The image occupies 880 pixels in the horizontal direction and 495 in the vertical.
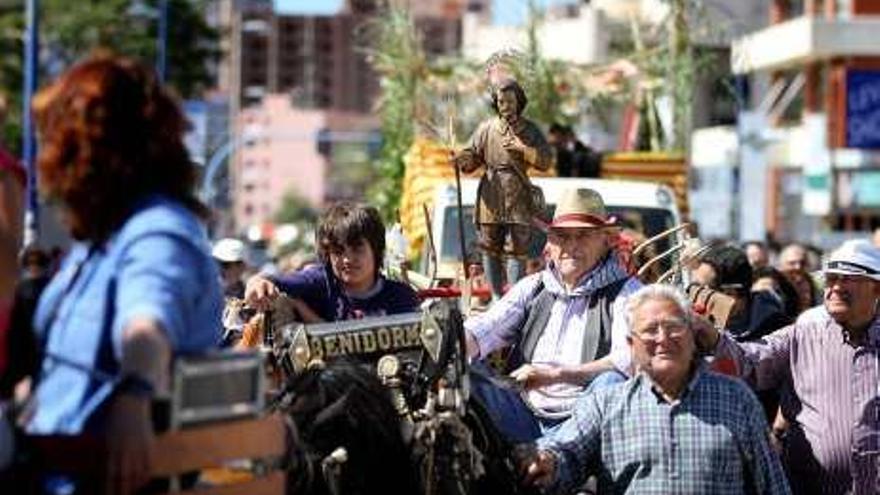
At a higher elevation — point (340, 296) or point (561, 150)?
point (561, 150)

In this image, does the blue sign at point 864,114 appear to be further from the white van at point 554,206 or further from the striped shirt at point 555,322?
the striped shirt at point 555,322

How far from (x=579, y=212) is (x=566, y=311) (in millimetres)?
388

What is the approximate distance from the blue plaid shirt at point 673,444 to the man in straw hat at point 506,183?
347cm

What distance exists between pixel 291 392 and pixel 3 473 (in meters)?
1.63

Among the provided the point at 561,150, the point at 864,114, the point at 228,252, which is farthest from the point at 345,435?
the point at 864,114

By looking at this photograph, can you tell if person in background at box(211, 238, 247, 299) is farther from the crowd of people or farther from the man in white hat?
the man in white hat

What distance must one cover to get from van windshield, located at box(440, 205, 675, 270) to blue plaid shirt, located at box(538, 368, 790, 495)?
4005mm

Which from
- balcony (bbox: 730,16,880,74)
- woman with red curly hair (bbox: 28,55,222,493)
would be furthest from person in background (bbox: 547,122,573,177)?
balcony (bbox: 730,16,880,74)

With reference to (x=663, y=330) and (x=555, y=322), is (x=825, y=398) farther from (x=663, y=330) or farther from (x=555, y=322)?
(x=663, y=330)

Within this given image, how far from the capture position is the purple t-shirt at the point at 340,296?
8.81 meters

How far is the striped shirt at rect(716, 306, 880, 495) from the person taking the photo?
8.88 meters

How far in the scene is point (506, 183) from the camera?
36.3 ft

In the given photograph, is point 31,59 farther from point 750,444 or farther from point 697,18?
point 750,444

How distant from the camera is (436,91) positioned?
2167 cm
